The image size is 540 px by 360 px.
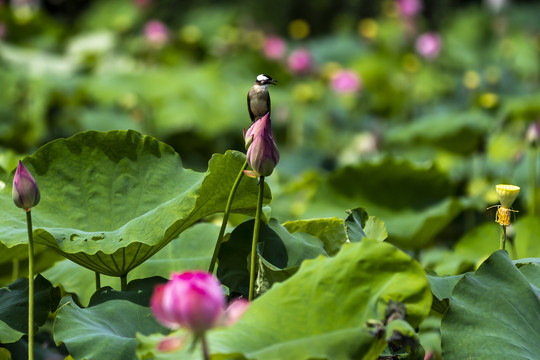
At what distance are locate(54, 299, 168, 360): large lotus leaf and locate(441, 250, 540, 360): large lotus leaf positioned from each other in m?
0.34

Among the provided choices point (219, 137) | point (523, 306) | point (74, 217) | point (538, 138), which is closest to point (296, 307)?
point (523, 306)

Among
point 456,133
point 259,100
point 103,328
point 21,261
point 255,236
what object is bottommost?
point 456,133

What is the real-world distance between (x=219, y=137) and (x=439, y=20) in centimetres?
368

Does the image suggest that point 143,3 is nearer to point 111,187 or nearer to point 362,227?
point 111,187

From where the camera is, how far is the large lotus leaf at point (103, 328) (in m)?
0.78

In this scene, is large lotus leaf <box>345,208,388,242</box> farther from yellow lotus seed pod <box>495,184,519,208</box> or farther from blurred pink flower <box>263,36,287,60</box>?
blurred pink flower <box>263,36,287,60</box>

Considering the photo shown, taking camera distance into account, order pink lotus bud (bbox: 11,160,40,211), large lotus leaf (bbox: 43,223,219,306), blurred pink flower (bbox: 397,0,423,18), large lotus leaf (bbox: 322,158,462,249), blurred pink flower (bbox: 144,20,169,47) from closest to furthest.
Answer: pink lotus bud (bbox: 11,160,40,211), large lotus leaf (bbox: 43,223,219,306), large lotus leaf (bbox: 322,158,462,249), blurred pink flower (bbox: 144,20,169,47), blurred pink flower (bbox: 397,0,423,18)

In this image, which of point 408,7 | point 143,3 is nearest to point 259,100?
point 408,7

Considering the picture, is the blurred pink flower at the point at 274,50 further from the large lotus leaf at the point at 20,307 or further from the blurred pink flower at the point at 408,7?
the large lotus leaf at the point at 20,307

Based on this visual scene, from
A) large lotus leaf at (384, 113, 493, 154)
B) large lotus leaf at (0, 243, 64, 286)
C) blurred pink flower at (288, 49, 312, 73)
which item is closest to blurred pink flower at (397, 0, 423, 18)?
blurred pink flower at (288, 49, 312, 73)

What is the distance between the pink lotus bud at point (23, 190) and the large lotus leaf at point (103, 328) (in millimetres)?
129

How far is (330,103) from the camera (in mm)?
4645

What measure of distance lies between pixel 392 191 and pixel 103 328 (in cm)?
131

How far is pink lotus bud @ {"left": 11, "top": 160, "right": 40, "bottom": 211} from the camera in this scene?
814mm
